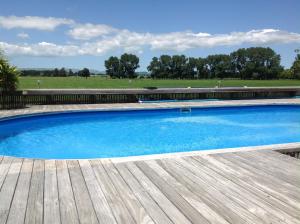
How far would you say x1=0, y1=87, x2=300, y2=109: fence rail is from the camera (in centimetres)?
1145

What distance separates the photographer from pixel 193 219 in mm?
2691

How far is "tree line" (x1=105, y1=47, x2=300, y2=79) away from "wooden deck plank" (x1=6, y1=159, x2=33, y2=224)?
60.8m

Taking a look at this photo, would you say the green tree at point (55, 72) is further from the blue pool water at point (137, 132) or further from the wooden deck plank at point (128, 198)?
the wooden deck plank at point (128, 198)

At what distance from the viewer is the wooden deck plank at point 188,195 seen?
2732 millimetres

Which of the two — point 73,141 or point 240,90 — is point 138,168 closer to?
point 73,141

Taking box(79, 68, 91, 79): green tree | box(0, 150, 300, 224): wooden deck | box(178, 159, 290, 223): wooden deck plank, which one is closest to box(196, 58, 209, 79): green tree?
box(79, 68, 91, 79): green tree

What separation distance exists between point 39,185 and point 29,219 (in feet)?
2.59

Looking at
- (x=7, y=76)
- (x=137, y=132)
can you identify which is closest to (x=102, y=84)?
(x=7, y=76)

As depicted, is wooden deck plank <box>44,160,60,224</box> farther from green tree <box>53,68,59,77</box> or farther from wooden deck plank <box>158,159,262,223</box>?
green tree <box>53,68,59,77</box>

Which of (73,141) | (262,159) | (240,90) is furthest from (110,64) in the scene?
(262,159)

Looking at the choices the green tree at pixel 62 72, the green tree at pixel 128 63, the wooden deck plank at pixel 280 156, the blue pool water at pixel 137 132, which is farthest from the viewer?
the green tree at pixel 128 63

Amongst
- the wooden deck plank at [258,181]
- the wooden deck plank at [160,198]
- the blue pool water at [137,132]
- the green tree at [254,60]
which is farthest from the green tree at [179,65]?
the wooden deck plank at [160,198]

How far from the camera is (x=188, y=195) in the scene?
3.20 meters

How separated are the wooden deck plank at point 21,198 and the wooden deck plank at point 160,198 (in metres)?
1.27
